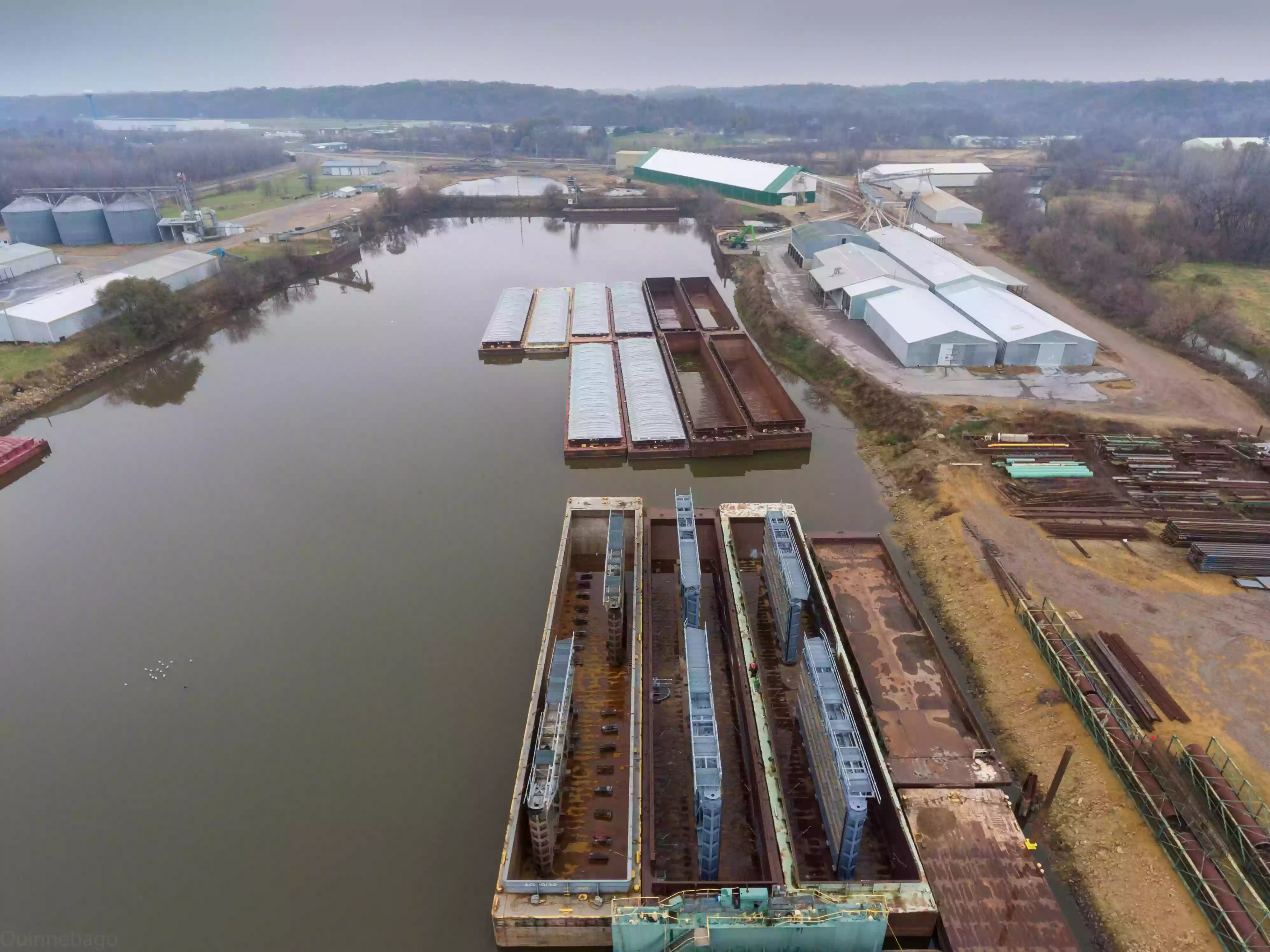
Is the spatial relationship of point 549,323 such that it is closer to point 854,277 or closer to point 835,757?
point 854,277

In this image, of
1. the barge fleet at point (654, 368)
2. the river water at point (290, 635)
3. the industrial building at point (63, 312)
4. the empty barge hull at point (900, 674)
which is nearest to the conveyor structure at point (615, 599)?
the river water at point (290, 635)

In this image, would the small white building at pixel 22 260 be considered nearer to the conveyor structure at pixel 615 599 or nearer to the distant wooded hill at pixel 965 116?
the conveyor structure at pixel 615 599

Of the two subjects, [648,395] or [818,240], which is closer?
[648,395]

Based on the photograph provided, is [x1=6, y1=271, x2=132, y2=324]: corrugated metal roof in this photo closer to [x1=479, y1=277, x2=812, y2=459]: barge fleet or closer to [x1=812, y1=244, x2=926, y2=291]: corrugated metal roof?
[x1=479, y1=277, x2=812, y2=459]: barge fleet

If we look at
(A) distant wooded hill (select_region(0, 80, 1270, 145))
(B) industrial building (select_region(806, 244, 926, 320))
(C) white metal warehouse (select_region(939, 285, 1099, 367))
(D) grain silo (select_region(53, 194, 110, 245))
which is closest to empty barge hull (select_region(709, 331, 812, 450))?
(B) industrial building (select_region(806, 244, 926, 320))

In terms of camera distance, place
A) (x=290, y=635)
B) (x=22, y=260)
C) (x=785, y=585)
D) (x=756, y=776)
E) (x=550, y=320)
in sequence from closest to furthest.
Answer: (x=756, y=776) → (x=785, y=585) → (x=290, y=635) → (x=550, y=320) → (x=22, y=260)

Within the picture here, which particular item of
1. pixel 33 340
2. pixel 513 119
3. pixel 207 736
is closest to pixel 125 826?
pixel 207 736

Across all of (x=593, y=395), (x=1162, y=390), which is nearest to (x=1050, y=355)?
(x=1162, y=390)
